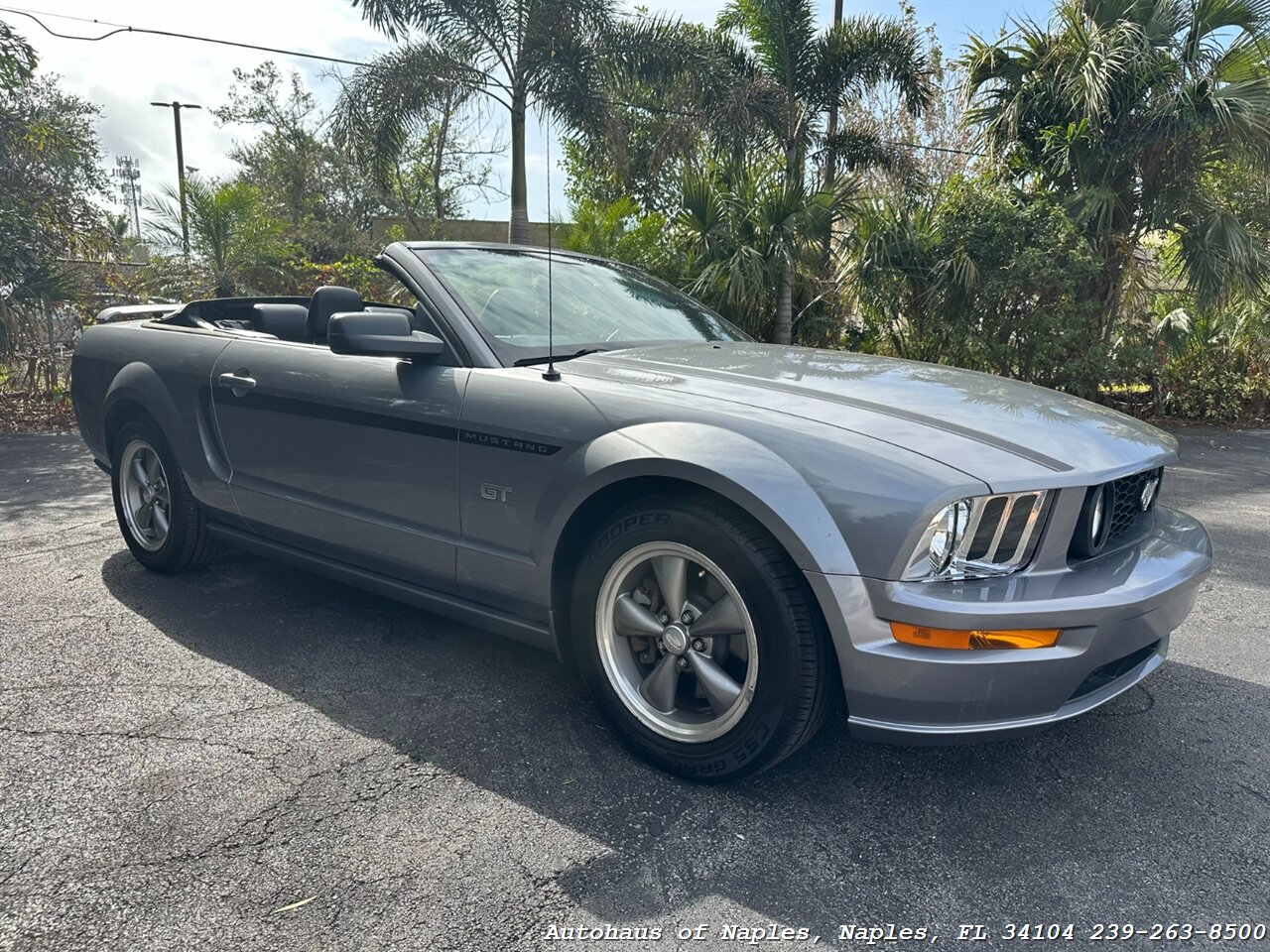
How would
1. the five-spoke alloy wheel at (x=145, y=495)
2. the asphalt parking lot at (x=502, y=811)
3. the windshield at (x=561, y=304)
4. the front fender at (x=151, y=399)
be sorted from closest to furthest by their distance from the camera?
the asphalt parking lot at (x=502, y=811)
the windshield at (x=561, y=304)
the front fender at (x=151, y=399)
the five-spoke alloy wheel at (x=145, y=495)

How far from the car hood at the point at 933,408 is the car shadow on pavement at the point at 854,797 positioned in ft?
2.90

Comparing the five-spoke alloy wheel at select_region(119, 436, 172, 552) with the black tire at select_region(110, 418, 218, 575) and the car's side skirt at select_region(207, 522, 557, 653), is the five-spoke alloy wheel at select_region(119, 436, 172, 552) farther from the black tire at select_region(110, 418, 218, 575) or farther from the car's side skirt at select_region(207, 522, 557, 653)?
the car's side skirt at select_region(207, 522, 557, 653)

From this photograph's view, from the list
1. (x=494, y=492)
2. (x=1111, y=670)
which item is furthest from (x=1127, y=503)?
(x=494, y=492)

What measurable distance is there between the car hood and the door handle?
1.43m

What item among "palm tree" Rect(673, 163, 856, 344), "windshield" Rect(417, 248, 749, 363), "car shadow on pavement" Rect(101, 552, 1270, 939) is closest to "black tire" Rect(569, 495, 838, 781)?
"car shadow on pavement" Rect(101, 552, 1270, 939)

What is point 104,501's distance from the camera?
6203 millimetres

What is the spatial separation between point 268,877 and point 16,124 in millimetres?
10555

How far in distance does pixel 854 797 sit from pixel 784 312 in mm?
8627

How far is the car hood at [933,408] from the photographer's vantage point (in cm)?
240

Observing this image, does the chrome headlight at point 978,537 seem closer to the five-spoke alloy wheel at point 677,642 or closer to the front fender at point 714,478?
the front fender at point 714,478

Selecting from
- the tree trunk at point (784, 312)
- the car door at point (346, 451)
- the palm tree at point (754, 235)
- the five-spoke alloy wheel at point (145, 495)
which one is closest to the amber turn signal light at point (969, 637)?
the car door at point (346, 451)

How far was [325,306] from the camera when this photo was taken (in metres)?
3.85

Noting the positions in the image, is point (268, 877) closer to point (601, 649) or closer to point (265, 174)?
point (601, 649)

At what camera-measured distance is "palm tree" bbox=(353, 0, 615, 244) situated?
12812mm
